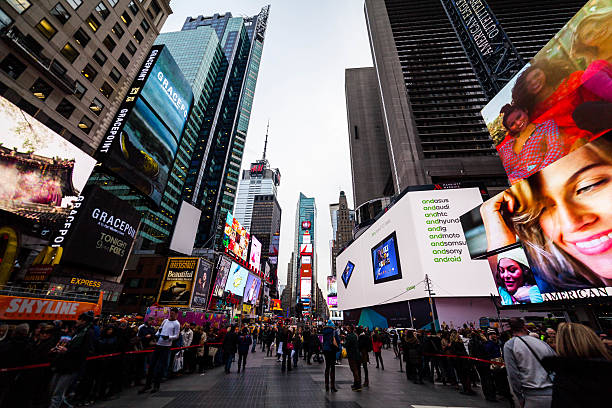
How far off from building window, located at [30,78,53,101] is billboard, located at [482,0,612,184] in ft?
130

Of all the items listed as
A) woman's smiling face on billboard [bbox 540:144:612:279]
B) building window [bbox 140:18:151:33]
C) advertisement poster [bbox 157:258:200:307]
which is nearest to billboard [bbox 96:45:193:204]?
building window [bbox 140:18:151:33]

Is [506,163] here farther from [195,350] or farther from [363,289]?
[363,289]

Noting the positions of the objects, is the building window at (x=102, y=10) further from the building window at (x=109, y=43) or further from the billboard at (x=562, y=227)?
the billboard at (x=562, y=227)

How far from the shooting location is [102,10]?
2695 centimetres

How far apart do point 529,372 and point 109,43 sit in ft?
136

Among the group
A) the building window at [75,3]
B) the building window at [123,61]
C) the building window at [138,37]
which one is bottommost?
the building window at [75,3]

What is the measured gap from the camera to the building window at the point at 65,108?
75.6 feet

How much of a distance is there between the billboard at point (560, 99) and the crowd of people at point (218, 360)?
531 inches

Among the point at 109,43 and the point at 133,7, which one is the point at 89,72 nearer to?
the point at 109,43

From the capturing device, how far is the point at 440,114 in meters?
57.7

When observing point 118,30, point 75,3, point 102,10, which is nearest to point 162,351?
point 75,3

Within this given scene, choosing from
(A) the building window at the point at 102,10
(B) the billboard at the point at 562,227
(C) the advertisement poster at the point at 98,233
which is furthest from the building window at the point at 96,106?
(B) the billboard at the point at 562,227

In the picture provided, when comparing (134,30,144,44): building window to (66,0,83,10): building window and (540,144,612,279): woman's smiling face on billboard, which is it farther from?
(540,144,612,279): woman's smiling face on billboard

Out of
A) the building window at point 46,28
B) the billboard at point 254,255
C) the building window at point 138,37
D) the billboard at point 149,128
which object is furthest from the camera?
the billboard at point 254,255
